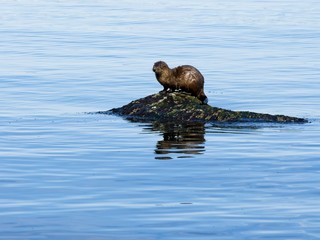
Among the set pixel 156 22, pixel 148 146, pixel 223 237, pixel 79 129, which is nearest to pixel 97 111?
pixel 79 129

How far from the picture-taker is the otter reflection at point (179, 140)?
2047 centimetres

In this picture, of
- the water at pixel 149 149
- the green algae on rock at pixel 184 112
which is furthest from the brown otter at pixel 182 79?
the water at pixel 149 149

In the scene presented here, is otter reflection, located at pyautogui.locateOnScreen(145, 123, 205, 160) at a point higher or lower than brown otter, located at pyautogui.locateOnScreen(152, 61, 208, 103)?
lower

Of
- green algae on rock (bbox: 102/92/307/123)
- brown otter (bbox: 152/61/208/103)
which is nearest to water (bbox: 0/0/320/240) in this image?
green algae on rock (bbox: 102/92/307/123)

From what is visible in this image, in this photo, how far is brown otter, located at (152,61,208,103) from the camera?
24.9 m

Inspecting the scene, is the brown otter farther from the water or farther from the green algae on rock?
the water

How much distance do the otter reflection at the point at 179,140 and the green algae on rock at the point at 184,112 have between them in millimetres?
411

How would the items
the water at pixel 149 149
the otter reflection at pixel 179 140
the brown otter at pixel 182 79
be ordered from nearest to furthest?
1. the water at pixel 149 149
2. the otter reflection at pixel 179 140
3. the brown otter at pixel 182 79

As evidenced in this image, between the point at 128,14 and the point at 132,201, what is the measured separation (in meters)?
47.1

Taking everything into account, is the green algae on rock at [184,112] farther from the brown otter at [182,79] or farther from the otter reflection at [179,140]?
the otter reflection at [179,140]

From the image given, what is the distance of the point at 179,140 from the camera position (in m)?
22.0

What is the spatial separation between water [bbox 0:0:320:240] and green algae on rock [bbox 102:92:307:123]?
1.45 ft

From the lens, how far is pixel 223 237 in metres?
14.1

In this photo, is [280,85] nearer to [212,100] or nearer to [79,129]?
[212,100]
